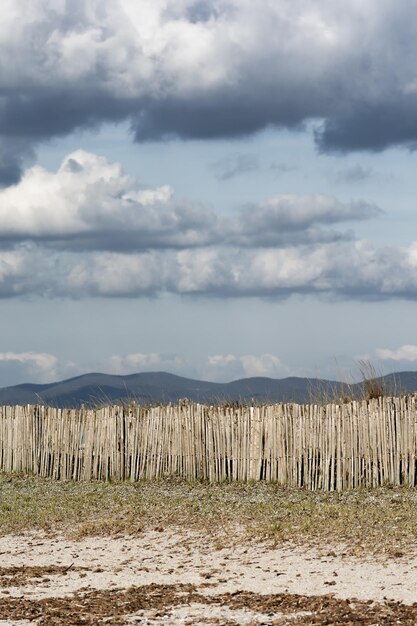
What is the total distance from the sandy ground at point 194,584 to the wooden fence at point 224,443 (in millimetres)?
4541

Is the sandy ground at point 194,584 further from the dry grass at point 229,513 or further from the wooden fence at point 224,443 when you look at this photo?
the wooden fence at point 224,443

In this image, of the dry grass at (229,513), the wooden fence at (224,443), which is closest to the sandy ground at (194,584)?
the dry grass at (229,513)

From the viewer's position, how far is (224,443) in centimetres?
1648

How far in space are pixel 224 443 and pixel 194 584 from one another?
26.1ft

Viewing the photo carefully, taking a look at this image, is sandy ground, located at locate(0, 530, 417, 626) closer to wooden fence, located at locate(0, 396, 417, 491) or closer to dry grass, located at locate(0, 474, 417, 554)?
dry grass, located at locate(0, 474, 417, 554)

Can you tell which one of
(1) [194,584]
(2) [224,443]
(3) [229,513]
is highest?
(2) [224,443]

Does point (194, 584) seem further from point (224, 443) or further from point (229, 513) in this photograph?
point (224, 443)

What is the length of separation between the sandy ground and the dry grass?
0.49m

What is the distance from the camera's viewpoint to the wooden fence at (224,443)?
1477cm

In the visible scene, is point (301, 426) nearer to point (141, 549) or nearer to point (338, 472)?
point (338, 472)

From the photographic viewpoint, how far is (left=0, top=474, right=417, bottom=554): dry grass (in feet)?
34.7

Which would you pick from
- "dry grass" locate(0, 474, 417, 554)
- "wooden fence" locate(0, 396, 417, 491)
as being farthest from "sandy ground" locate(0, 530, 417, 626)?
"wooden fence" locate(0, 396, 417, 491)

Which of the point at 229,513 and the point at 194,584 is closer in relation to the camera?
the point at 194,584

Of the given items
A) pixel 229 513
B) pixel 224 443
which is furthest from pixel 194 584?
pixel 224 443
